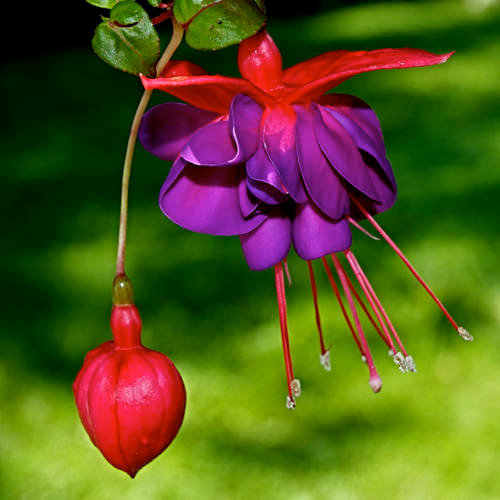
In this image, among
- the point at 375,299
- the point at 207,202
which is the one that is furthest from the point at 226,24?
the point at 375,299

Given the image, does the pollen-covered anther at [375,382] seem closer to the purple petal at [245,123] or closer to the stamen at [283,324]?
the stamen at [283,324]

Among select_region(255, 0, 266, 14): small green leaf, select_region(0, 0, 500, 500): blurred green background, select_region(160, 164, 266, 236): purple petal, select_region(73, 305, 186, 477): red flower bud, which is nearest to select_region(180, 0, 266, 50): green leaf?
select_region(255, 0, 266, 14): small green leaf

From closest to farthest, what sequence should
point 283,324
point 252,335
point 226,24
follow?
point 226,24 → point 283,324 → point 252,335

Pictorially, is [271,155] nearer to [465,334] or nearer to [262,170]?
[262,170]

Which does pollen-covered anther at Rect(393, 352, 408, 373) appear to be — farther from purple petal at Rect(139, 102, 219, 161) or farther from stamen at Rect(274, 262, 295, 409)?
purple petal at Rect(139, 102, 219, 161)

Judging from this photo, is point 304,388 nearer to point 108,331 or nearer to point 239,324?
point 239,324
